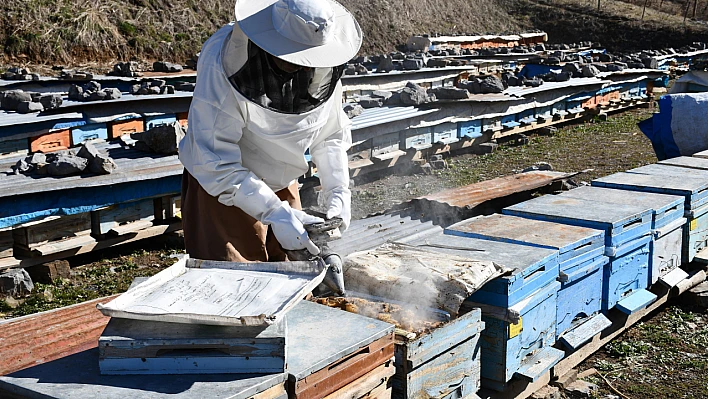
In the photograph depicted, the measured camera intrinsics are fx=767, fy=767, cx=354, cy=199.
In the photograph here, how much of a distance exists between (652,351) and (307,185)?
331 cm

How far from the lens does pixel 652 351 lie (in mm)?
3844

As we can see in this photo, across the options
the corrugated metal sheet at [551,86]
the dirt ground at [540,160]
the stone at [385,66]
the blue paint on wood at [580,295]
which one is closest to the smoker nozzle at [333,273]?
the blue paint on wood at [580,295]

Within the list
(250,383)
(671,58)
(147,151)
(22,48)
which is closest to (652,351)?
(250,383)

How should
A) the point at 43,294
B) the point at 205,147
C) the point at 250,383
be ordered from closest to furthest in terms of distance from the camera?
1. the point at 250,383
2. the point at 205,147
3. the point at 43,294

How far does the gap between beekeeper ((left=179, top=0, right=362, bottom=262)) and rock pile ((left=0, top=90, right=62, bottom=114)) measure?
4.26 m

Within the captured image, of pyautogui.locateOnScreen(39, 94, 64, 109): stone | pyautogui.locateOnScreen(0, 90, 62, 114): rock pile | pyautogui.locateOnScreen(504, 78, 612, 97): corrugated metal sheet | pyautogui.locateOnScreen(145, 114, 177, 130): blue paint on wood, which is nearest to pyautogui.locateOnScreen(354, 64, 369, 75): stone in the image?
pyautogui.locateOnScreen(504, 78, 612, 97): corrugated metal sheet

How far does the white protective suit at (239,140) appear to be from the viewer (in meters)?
2.37

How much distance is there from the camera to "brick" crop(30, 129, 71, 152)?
6.07 meters

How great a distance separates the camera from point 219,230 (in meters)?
2.58

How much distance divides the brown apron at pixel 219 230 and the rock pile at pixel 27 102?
415 cm

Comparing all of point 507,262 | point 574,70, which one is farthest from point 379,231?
point 574,70

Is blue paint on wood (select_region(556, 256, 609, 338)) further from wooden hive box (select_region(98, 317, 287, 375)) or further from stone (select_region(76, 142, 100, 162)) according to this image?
stone (select_region(76, 142, 100, 162))

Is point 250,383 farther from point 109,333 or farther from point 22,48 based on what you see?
point 22,48

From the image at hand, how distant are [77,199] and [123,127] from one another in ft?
6.88
